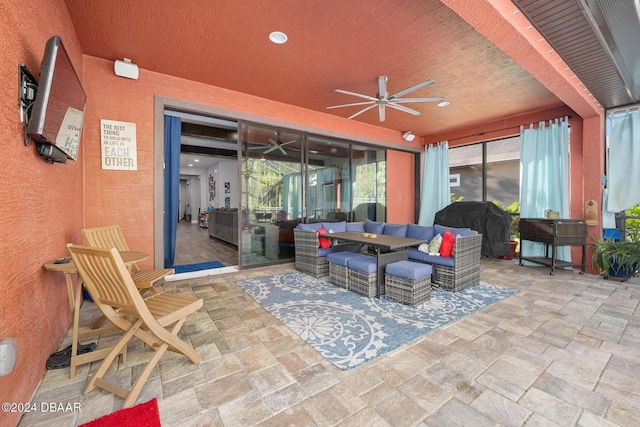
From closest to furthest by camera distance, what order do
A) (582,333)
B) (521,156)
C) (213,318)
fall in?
(582,333) → (213,318) → (521,156)

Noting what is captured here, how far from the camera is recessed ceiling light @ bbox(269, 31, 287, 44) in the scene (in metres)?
2.76

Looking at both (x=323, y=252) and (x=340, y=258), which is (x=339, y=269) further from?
(x=323, y=252)

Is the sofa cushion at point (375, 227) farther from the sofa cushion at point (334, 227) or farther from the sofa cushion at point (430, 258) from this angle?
the sofa cushion at point (430, 258)

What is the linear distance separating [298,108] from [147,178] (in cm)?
277

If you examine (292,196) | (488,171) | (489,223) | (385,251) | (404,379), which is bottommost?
(404,379)

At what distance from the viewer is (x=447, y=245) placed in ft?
11.5

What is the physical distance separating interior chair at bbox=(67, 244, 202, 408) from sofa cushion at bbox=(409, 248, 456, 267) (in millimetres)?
2959

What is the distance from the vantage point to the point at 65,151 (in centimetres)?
198

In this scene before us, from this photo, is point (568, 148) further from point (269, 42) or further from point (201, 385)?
point (201, 385)

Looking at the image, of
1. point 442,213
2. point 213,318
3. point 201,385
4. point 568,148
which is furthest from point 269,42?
point 568,148

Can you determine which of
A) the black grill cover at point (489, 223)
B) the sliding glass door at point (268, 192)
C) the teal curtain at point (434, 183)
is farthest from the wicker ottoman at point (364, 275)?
the teal curtain at point (434, 183)

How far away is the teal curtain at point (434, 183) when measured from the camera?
6461 millimetres

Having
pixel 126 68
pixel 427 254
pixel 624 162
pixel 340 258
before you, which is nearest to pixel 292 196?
pixel 340 258

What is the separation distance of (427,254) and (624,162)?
3.62m
